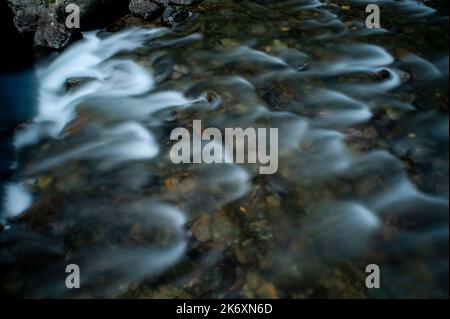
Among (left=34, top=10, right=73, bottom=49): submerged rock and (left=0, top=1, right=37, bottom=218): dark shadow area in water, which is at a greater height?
(left=34, top=10, right=73, bottom=49): submerged rock

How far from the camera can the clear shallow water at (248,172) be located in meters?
3.24

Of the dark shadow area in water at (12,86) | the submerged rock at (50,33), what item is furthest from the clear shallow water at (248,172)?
the submerged rock at (50,33)

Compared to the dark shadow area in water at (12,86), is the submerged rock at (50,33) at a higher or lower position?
higher

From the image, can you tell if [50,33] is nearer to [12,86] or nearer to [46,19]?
[46,19]

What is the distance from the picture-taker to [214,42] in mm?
6348

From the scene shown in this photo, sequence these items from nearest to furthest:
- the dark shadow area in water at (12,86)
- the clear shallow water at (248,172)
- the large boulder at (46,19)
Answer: the clear shallow water at (248,172)
the dark shadow area in water at (12,86)
the large boulder at (46,19)

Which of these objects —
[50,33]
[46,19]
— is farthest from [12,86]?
[46,19]

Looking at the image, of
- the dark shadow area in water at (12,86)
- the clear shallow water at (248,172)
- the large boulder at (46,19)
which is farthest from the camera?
the large boulder at (46,19)

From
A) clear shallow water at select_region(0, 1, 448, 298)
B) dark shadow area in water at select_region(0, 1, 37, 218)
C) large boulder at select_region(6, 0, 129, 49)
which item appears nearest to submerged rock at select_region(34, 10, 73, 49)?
large boulder at select_region(6, 0, 129, 49)

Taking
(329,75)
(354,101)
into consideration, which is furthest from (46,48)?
(354,101)

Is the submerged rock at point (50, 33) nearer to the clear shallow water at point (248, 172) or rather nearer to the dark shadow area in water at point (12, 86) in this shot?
the dark shadow area in water at point (12, 86)

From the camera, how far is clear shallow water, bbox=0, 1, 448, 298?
3240mm

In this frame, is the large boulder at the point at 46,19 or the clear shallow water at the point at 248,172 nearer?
the clear shallow water at the point at 248,172

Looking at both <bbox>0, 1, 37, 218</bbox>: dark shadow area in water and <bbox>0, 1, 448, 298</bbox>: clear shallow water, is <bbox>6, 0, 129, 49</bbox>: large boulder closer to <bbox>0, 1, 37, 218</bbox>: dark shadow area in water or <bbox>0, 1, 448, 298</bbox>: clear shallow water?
<bbox>0, 1, 37, 218</bbox>: dark shadow area in water
